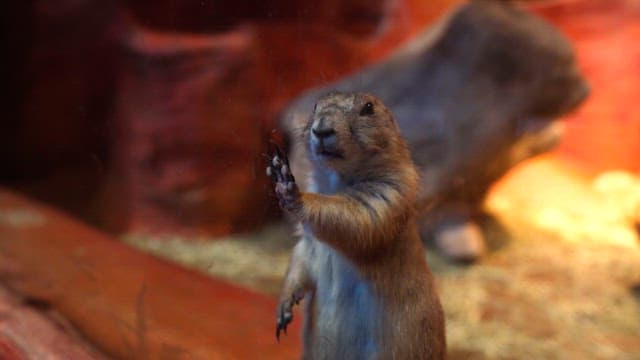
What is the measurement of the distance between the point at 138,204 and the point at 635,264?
249 cm

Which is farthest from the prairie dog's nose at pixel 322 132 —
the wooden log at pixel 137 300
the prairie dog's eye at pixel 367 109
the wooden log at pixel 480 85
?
the wooden log at pixel 480 85

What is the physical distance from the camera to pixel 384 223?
176 centimetres

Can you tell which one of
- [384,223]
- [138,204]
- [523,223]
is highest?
[138,204]

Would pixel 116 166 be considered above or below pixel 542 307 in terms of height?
above

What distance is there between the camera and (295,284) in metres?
2.00

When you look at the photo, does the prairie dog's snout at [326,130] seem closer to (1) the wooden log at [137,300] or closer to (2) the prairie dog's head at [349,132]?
(2) the prairie dog's head at [349,132]

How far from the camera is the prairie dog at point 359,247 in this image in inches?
67.4

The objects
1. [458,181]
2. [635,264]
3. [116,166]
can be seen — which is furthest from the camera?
[116,166]

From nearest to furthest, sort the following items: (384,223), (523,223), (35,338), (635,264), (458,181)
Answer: (384,223)
(35,338)
(635,264)
(458,181)
(523,223)

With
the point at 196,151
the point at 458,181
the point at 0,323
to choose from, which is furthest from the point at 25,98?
the point at 458,181

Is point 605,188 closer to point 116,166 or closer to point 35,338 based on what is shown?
point 116,166

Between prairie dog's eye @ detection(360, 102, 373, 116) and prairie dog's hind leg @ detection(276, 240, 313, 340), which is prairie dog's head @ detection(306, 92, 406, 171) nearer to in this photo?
prairie dog's eye @ detection(360, 102, 373, 116)

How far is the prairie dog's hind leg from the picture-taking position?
1.99m

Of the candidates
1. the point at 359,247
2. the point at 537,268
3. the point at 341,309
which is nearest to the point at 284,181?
the point at 359,247
